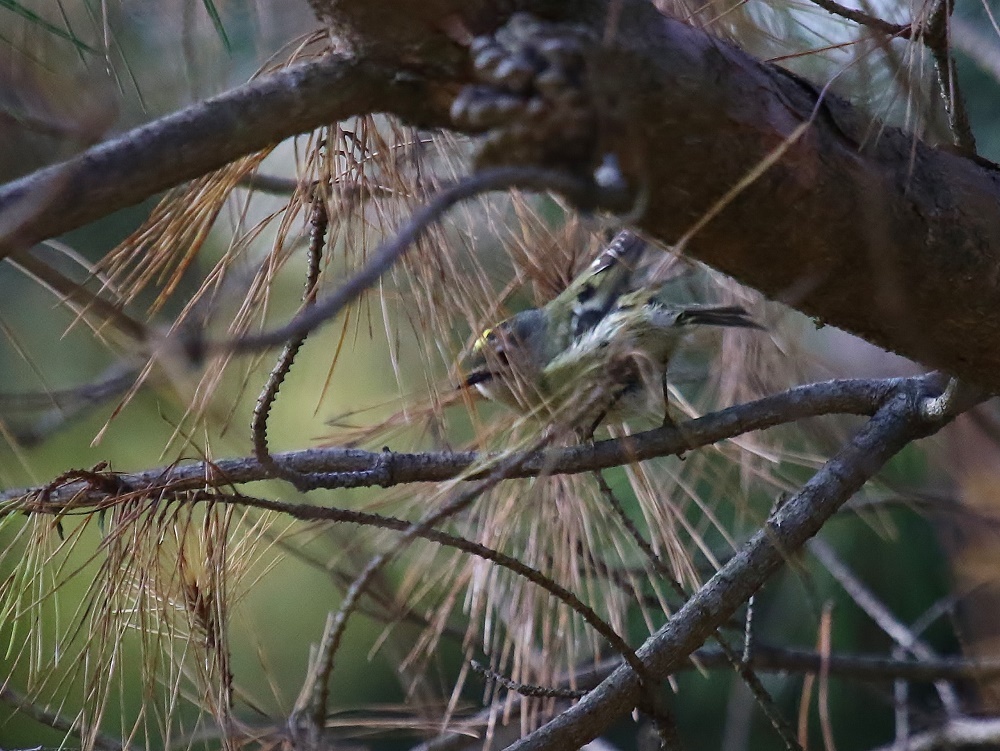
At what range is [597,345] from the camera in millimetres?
1272

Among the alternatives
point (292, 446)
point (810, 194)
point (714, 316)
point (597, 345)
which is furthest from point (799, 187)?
point (292, 446)

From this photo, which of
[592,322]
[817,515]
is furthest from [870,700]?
[817,515]

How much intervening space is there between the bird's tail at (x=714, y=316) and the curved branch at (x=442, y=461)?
0.54ft

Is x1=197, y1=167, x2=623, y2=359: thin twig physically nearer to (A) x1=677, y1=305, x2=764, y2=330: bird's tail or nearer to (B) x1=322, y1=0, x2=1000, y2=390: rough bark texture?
(B) x1=322, y1=0, x2=1000, y2=390: rough bark texture

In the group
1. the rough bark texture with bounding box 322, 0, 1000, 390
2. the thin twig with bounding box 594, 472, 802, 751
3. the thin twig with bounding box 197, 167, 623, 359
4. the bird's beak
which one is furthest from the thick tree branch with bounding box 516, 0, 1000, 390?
the bird's beak

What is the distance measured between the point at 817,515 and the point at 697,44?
16.7 inches

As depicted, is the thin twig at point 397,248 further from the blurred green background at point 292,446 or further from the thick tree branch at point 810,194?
the blurred green background at point 292,446

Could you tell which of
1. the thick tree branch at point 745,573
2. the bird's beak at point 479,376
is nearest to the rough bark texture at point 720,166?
the thick tree branch at point 745,573

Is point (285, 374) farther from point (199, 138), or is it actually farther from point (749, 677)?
point (749, 677)

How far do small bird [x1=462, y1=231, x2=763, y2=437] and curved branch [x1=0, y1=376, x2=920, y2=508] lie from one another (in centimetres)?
11

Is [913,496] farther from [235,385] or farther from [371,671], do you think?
[371,671]

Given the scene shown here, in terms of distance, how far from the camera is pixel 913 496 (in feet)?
4.22

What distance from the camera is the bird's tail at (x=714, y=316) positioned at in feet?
3.53

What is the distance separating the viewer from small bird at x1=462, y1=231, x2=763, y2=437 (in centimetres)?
111
